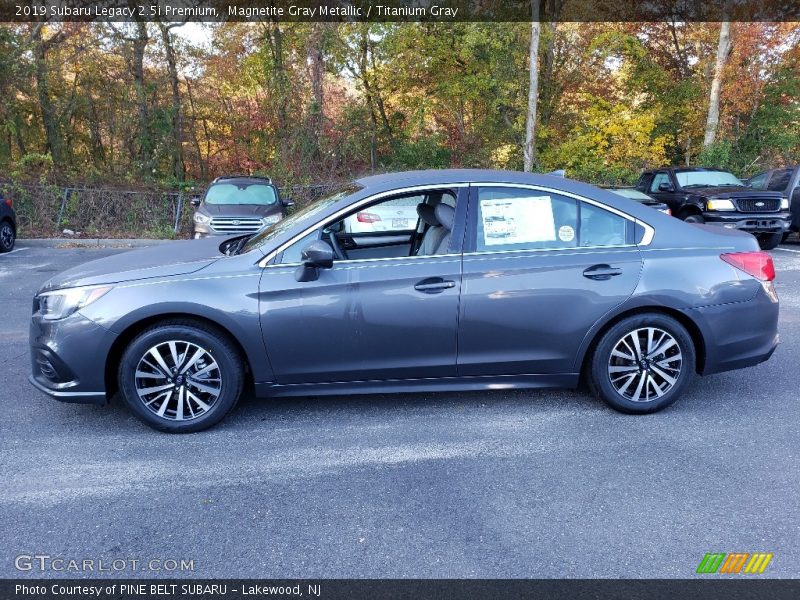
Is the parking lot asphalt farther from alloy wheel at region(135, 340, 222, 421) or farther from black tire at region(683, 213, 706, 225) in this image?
black tire at region(683, 213, 706, 225)

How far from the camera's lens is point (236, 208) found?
38.9 feet

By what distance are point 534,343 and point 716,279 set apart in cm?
134

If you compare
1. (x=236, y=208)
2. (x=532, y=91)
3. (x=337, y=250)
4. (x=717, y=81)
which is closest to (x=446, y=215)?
(x=337, y=250)

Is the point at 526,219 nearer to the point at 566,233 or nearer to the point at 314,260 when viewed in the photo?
the point at 566,233

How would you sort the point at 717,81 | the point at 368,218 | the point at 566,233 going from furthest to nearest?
the point at 717,81, the point at 368,218, the point at 566,233

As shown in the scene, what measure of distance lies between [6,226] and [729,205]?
1454 centimetres

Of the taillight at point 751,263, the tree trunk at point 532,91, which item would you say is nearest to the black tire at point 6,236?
the taillight at point 751,263

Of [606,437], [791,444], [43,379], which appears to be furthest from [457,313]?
[43,379]

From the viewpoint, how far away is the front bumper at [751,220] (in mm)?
12125

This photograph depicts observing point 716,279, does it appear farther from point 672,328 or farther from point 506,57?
point 506,57

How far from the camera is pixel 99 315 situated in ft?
12.6

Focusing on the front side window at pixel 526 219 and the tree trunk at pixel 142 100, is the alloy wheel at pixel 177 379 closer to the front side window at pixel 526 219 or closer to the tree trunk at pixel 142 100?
the front side window at pixel 526 219

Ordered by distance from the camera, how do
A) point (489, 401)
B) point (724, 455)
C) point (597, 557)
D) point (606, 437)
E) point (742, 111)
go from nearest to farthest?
1. point (597, 557)
2. point (724, 455)
3. point (606, 437)
4. point (489, 401)
5. point (742, 111)

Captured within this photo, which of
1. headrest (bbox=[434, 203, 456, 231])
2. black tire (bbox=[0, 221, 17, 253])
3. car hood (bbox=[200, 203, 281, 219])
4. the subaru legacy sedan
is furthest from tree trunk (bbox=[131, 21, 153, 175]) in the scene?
headrest (bbox=[434, 203, 456, 231])
